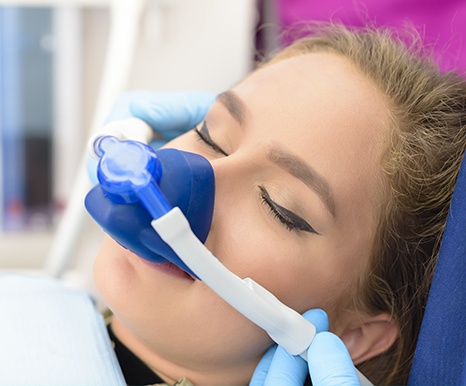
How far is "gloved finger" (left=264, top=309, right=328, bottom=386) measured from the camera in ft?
3.14

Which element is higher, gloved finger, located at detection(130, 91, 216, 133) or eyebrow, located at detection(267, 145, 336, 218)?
eyebrow, located at detection(267, 145, 336, 218)

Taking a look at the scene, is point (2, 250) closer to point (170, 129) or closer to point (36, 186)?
point (36, 186)

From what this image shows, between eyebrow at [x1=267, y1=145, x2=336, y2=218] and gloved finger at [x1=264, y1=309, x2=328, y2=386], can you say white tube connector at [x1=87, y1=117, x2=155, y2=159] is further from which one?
gloved finger at [x1=264, y1=309, x2=328, y2=386]

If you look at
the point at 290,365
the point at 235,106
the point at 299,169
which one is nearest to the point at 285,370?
the point at 290,365

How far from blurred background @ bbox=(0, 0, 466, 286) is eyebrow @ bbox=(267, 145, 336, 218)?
843mm

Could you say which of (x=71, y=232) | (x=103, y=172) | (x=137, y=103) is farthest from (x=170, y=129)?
(x=103, y=172)

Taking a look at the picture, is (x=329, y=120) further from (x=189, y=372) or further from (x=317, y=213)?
(x=189, y=372)

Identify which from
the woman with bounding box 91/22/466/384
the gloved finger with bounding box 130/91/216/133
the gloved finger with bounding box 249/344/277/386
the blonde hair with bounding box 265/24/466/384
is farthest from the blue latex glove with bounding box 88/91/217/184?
the gloved finger with bounding box 249/344/277/386

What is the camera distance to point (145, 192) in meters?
0.80

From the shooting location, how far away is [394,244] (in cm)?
107

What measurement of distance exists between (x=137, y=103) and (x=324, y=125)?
1.70ft

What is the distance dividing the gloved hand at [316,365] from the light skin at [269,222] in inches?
1.2

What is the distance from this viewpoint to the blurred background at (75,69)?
1792mm

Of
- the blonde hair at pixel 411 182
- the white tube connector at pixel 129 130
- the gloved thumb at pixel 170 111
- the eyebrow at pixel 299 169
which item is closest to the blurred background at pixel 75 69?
the gloved thumb at pixel 170 111
